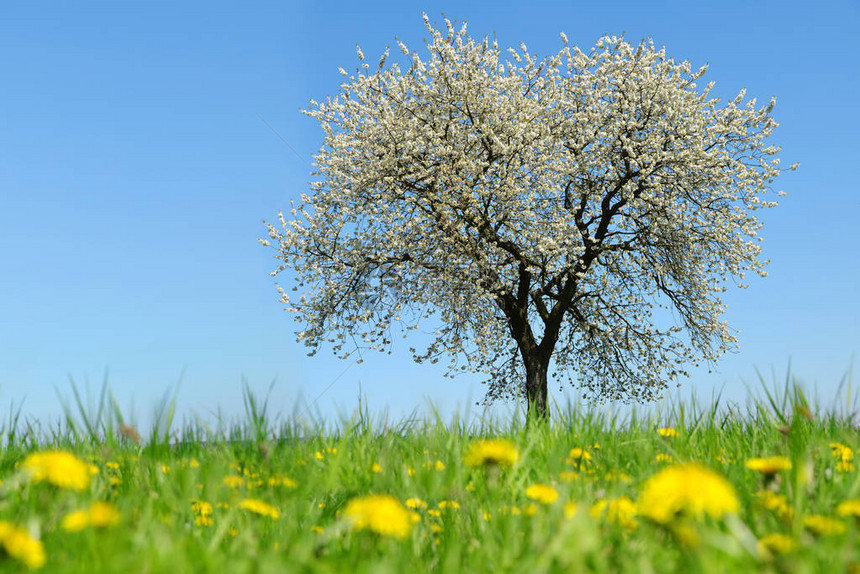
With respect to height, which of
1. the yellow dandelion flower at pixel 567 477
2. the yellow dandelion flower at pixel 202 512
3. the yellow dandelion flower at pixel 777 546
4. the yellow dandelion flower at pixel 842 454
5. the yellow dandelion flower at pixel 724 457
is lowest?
the yellow dandelion flower at pixel 202 512

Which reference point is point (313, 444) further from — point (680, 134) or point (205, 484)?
point (680, 134)

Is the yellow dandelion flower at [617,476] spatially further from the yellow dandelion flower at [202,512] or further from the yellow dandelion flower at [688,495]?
the yellow dandelion flower at [202,512]

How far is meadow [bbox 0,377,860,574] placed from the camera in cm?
179

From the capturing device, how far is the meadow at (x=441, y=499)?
5.87 feet

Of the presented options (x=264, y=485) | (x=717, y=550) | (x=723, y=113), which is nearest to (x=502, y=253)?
(x=723, y=113)

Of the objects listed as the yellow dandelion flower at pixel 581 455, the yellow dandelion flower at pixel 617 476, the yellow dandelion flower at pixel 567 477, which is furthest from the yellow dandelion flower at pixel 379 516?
the yellow dandelion flower at pixel 581 455

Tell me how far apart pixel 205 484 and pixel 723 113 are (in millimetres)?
17954

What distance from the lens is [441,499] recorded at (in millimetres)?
3127

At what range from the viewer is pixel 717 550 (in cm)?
183

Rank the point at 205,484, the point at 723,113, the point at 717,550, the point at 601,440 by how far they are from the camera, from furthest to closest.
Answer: the point at 723,113
the point at 601,440
the point at 205,484
the point at 717,550

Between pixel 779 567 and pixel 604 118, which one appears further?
pixel 604 118

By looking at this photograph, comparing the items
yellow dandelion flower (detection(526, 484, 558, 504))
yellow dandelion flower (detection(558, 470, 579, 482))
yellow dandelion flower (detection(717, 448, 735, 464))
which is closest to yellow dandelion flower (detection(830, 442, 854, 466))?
yellow dandelion flower (detection(717, 448, 735, 464))

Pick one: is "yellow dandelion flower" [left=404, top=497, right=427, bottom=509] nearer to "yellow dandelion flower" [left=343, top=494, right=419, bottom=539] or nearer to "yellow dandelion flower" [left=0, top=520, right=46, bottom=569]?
"yellow dandelion flower" [left=343, top=494, right=419, bottom=539]

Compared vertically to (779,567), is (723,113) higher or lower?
higher
